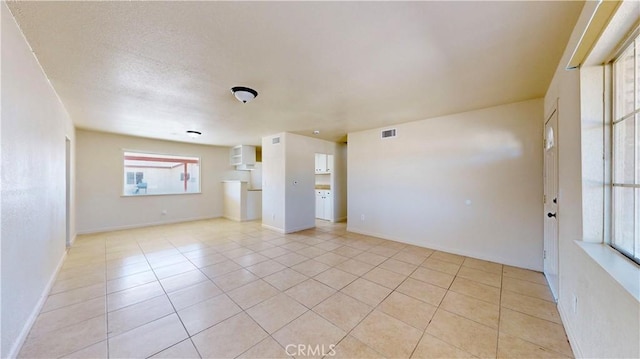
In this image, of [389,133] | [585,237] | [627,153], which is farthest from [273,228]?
[627,153]

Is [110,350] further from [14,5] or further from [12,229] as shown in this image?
[14,5]

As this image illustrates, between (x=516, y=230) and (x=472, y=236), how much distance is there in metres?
0.57

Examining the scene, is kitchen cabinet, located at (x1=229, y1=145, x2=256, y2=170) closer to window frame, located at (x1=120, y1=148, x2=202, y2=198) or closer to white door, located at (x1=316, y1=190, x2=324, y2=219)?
window frame, located at (x1=120, y1=148, x2=202, y2=198)

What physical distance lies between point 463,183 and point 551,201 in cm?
116

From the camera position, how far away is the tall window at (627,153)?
1.21m

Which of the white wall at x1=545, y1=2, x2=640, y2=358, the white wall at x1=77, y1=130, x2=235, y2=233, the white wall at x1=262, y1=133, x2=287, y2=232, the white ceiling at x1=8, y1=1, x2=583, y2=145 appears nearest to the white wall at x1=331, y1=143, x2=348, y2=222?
the white wall at x1=262, y1=133, x2=287, y2=232

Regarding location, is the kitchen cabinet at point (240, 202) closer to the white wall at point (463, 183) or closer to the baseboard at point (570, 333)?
the white wall at point (463, 183)

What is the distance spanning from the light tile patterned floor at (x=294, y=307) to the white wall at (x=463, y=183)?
0.41 meters

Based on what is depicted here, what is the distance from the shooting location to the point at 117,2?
138 cm

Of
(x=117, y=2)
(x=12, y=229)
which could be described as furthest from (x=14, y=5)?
(x=12, y=229)

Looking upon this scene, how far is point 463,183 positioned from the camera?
368 centimetres

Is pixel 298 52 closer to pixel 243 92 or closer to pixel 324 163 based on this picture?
pixel 243 92

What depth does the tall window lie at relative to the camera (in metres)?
1.21

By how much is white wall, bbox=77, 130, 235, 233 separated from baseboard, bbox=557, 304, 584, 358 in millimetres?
7754
